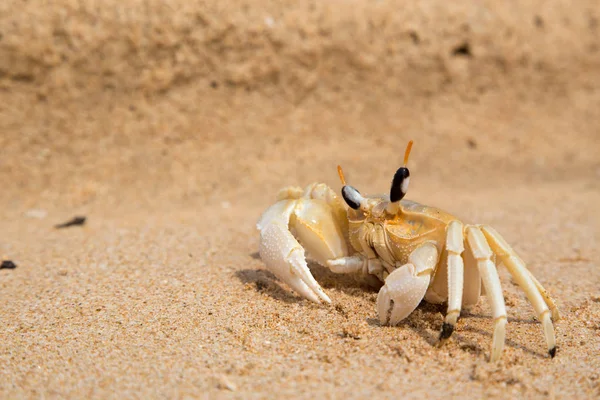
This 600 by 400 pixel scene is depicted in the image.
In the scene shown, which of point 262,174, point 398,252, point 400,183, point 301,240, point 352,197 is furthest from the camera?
point 262,174

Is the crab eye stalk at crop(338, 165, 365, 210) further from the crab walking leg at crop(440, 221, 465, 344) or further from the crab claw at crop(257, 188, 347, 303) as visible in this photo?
the crab walking leg at crop(440, 221, 465, 344)

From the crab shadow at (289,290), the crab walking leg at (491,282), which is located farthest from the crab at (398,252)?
the crab shadow at (289,290)

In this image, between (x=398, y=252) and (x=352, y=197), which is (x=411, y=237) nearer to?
(x=398, y=252)

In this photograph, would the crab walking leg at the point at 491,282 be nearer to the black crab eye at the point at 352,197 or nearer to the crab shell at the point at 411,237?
the crab shell at the point at 411,237

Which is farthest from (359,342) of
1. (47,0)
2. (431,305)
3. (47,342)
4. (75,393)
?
(47,0)

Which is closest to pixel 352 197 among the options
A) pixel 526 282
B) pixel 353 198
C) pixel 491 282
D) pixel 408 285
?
pixel 353 198

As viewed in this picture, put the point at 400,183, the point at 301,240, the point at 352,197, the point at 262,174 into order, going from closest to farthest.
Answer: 1. the point at 400,183
2. the point at 352,197
3. the point at 301,240
4. the point at 262,174
